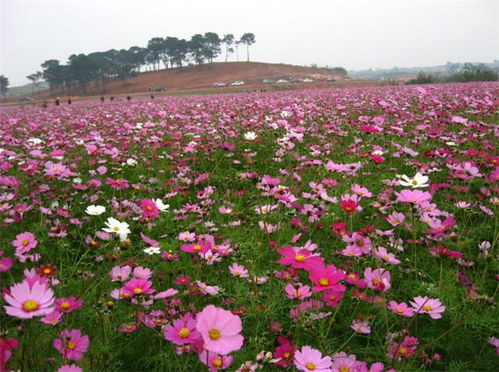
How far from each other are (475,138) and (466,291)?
2.98 metres

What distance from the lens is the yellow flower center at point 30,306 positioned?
2.56 feet

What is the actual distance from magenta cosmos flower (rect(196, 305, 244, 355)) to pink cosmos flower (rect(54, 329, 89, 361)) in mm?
470

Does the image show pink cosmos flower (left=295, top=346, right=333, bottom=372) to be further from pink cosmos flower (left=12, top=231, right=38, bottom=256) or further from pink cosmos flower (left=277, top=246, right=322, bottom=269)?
pink cosmos flower (left=12, top=231, right=38, bottom=256)

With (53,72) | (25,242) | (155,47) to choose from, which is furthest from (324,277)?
(155,47)

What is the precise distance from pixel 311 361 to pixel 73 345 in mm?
676

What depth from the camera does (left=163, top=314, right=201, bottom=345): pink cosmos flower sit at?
31.5 inches

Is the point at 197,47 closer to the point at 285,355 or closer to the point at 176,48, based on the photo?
the point at 176,48

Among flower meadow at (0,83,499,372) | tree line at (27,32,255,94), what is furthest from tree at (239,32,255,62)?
flower meadow at (0,83,499,372)

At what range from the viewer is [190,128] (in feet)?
17.2

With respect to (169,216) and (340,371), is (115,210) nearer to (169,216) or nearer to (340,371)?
(169,216)

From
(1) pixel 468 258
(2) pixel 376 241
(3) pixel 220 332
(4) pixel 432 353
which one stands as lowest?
(4) pixel 432 353

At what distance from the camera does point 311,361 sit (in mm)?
865

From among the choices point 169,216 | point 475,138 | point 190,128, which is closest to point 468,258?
point 169,216

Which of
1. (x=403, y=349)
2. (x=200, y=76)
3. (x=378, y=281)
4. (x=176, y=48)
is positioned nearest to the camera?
(x=403, y=349)
